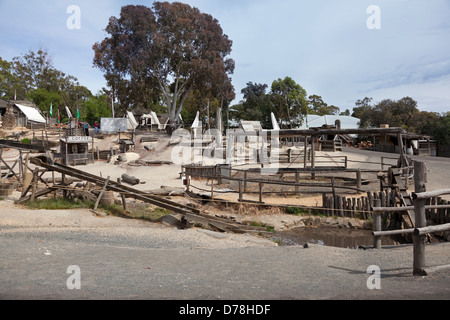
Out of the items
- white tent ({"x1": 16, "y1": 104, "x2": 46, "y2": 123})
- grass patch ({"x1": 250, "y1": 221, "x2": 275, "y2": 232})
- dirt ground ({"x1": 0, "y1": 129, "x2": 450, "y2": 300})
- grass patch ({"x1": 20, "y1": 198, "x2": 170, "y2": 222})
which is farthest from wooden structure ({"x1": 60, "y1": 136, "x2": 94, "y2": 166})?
grass patch ({"x1": 250, "y1": 221, "x2": 275, "y2": 232})

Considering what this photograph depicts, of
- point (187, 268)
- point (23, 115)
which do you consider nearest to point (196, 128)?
point (23, 115)

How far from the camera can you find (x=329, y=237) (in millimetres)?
10461

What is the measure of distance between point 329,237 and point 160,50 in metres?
31.0

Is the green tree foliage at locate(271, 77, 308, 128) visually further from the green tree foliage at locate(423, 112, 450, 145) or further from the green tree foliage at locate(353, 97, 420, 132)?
the green tree foliage at locate(423, 112, 450, 145)

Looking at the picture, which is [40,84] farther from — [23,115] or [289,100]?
[289,100]

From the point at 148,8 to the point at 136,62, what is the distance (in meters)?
7.42

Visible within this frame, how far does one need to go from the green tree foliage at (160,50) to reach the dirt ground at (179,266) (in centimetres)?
3039

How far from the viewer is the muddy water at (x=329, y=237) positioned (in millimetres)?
9664

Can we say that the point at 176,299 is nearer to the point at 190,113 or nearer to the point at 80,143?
the point at 80,143

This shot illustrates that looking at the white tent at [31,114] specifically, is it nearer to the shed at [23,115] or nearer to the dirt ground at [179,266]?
the shed at [23,115]

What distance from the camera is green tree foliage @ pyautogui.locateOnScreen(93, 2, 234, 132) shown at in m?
36.3

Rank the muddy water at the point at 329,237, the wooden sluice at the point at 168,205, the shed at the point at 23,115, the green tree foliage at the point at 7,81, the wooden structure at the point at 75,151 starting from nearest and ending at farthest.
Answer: the wooden sluice at the point at 168,205 < the muddy water at the point at 329,237 < the wooden structure at the point at 75,151 < the shed at the point at 23,115 < the green tree foliage at the point at 7,81

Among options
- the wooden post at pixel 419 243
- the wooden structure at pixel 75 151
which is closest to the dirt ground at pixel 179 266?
the wooden post at pixel 419 243

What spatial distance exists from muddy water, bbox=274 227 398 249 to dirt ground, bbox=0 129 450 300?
2.22 meters
